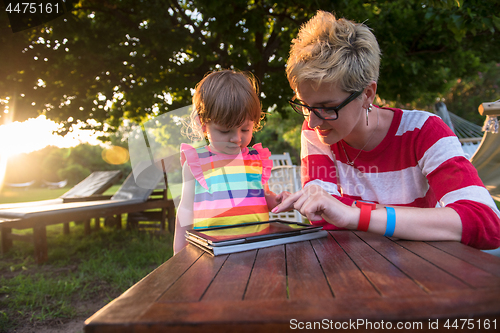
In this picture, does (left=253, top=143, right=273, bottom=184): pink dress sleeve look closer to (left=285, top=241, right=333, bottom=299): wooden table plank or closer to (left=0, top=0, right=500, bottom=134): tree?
(left=285, top=241, right=333, bottom=299): wooden table plank

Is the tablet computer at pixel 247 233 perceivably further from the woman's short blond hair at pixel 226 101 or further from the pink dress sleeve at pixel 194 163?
the woman's short blond hair at pixel 226 101

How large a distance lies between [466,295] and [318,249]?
0.44 meters

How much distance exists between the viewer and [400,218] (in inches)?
39.9

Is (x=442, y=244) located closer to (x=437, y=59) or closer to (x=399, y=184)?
(x=399, y=184)

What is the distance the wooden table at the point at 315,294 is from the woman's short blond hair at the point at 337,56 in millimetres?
759

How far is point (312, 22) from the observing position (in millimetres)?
1501

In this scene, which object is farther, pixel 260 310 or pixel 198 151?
pixel 198 151

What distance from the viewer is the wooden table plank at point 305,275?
60cm

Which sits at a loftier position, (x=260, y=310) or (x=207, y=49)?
(x=207, y=49)

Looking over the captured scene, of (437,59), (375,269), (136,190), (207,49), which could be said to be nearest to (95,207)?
(136,190)

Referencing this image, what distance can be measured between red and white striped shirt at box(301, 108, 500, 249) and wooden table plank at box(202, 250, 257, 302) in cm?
59

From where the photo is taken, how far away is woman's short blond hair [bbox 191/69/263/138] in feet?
5.13

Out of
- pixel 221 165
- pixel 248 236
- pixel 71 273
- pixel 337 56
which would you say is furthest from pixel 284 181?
pixel 248 236

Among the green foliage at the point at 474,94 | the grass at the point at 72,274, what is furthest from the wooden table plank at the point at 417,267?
the green foliage at the point at 474,94
